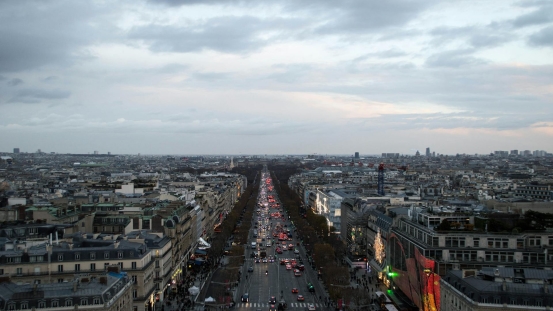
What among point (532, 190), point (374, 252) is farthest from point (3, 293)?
point (532, 190)

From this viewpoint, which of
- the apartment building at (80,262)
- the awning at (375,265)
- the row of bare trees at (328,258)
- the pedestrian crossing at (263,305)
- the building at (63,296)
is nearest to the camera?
the building at (63,296)

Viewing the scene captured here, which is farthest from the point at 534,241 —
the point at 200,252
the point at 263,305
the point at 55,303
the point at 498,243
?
the point at 200,252

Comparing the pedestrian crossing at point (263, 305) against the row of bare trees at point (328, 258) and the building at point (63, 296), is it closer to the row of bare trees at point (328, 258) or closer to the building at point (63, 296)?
the row of bare trees at point (328, 258)

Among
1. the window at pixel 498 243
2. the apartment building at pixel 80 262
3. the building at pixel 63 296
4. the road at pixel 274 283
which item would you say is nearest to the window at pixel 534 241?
the window at pixel 498 243

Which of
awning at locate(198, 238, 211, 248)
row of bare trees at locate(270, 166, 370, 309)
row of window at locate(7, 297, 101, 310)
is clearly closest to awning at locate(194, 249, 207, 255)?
awning at locate(198, 238, 211, 248)

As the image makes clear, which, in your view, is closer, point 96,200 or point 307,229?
point 96,200

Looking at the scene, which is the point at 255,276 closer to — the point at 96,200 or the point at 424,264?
the point at 424,264

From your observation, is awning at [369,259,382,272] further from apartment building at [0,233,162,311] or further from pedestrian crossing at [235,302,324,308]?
apartment building at [0,233,162,311]
